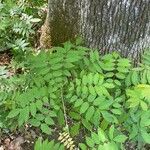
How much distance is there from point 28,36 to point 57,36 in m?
0.39

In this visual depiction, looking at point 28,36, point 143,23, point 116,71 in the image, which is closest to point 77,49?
point 116,71

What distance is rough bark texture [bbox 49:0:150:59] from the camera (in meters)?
2.82

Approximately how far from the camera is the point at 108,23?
296 centimetres

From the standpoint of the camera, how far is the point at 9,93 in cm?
291

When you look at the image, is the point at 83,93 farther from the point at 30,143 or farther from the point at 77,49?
the point at 30,143

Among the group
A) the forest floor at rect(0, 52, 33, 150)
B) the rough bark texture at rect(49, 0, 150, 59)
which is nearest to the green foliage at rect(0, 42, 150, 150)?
the rough bark texture at rect(49, 0, 150, 59)

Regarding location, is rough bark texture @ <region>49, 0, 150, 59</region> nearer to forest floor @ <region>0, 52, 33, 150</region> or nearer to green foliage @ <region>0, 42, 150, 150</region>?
green foliage @ <region>0, 42, 150, 150</region>

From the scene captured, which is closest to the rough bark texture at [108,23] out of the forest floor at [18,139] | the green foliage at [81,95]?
the green foliage at [81,95]

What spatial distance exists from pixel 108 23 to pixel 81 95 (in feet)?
2.28

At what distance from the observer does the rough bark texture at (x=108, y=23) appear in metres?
2.82

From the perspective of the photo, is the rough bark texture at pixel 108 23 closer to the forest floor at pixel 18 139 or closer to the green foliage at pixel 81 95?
the green foliage at pixel 81 95

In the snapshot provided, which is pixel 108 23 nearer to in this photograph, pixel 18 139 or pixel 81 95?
pixel 81 95

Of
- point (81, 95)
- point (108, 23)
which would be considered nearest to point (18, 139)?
point (81, 95)

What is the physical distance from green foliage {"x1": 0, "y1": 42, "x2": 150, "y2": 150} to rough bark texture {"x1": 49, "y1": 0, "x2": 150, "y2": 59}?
0.17 m
